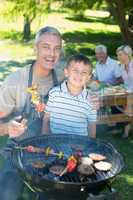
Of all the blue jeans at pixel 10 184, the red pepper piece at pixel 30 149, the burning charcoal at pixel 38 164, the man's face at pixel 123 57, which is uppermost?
the man's face at pixel 123 57

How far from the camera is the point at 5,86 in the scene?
346 centimetres

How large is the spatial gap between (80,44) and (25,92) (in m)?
11.0

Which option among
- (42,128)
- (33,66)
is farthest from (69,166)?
(33,66)

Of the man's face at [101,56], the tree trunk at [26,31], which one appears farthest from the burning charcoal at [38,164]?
the tree trunk at [26,31]

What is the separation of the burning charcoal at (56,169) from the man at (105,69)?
390 centimetres

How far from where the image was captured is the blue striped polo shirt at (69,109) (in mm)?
3523

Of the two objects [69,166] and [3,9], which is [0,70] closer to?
[3,9]

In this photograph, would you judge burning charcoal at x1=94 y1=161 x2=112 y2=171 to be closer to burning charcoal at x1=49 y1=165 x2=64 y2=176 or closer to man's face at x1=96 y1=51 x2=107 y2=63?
burning charcoal at x1=49 y1=165 x2=64 y2=176

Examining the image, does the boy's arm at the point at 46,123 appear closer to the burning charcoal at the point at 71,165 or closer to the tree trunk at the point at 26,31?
the burning charcoal at the point at 71,165

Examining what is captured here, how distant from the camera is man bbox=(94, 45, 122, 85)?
22.5 feet

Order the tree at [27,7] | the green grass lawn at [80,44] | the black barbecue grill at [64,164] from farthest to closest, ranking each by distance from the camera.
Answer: the tree at [27,7] → the green grass lawn at [80,44] → the black barbecue grill at [64,164]

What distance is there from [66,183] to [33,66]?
112 cm

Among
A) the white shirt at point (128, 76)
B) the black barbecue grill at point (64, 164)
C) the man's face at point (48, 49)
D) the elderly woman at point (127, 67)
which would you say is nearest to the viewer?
the black barbecue grill at point (64, 164)

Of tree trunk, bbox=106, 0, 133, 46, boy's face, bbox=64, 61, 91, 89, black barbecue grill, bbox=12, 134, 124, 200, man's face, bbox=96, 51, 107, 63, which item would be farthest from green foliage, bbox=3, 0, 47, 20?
black barbecue grill, bbox=12, 134, 124, 200
